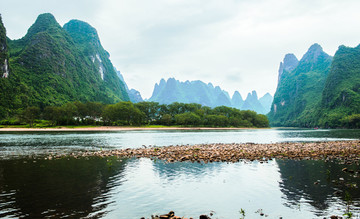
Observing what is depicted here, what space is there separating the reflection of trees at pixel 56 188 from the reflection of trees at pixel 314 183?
520 inches

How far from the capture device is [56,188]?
58.1ft

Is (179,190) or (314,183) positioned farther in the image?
(314,183)

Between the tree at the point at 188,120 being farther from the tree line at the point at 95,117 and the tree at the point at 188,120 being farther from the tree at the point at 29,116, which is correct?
the tree at the point at 29,116

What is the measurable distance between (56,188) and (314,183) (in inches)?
832

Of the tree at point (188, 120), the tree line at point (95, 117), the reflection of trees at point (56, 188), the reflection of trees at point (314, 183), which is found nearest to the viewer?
the reflection of trees at point (56, 188)

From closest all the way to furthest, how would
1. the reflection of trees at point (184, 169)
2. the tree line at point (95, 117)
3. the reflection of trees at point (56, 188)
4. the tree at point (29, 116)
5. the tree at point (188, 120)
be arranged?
the reflection of trees at point (56, 188) → the reflection of trees at point (184, 169) → the tree at point (29, 116) → the tree line at point (95, 117) → the tree at point (188, 120)

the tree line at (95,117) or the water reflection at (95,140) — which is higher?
the tree line at (95,117)

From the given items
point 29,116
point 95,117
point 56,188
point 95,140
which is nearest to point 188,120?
point 95,117

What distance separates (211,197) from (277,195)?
16.1 feet

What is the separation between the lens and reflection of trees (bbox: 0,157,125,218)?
13.1 metres

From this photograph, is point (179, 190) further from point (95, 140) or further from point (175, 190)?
point (95, 140)

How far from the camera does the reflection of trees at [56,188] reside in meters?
13.1

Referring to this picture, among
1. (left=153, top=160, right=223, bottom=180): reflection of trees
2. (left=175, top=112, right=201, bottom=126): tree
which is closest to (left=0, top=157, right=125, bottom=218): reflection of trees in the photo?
(left=153, top=160, right=223, bottom=180): reflection of trees

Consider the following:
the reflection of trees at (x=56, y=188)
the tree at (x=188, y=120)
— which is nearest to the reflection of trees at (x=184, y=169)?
the reflection of trees at (x=56, y=188)
